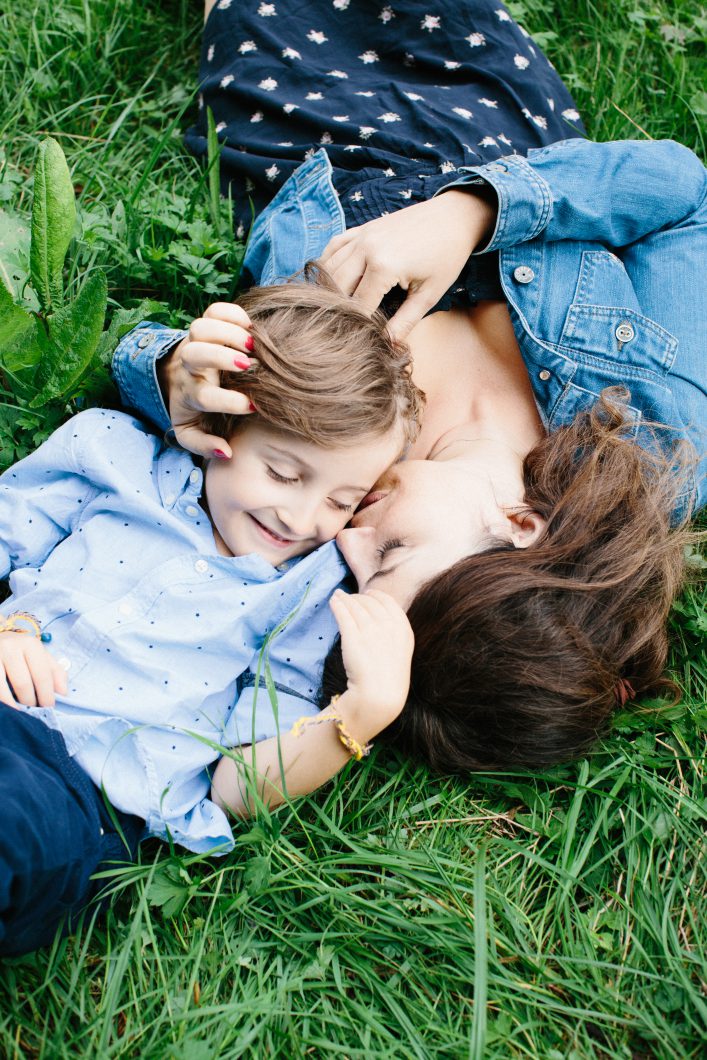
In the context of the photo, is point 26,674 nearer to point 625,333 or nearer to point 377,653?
point 377,653

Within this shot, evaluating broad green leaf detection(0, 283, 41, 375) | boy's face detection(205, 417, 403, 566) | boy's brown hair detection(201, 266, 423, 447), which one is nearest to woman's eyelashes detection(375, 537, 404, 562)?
boy's face detection(205, 417, 403, 566)

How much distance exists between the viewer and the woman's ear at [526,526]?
6.95ft

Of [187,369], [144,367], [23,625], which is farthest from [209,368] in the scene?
[23,625]

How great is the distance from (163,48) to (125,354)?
1.59m

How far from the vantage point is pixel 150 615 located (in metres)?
2.00

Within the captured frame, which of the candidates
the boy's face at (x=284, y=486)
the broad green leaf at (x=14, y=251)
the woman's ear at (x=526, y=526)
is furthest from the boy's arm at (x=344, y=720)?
the broad green leaf at (x=14, y=251)

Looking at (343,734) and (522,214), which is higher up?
(522,214)

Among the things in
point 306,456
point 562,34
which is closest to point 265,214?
point 306,456

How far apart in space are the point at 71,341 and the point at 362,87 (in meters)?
1.34

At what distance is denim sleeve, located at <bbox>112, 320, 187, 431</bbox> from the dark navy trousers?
2.78 feet

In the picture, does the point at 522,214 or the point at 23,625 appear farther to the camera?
the point at 522,214

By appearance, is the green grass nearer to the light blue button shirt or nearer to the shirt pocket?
Result: the light blue button shirt

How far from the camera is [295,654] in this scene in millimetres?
2121

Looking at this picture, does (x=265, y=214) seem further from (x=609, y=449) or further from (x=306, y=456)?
(x=609, y=449)
